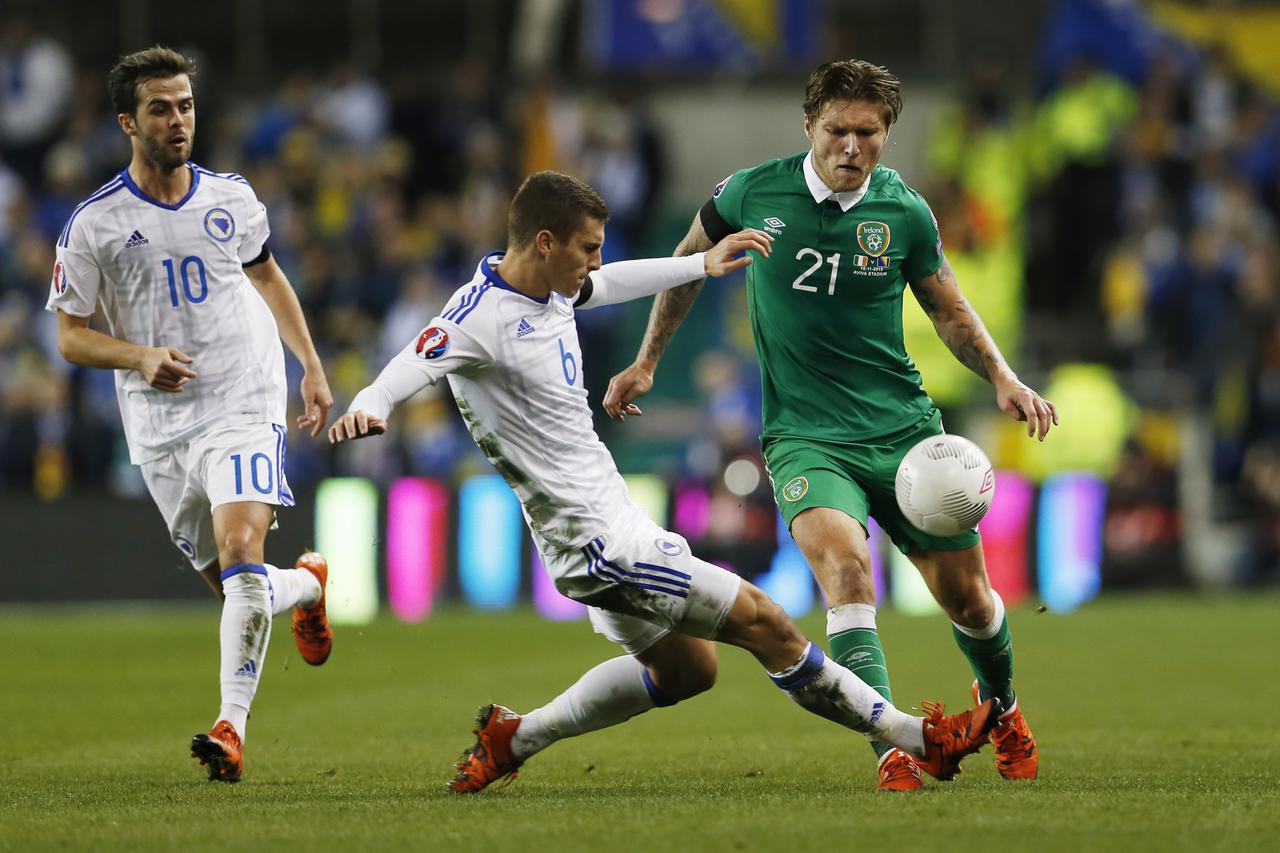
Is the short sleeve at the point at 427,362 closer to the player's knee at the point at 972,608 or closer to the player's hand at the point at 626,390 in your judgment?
the player's hand at the point at 626,390

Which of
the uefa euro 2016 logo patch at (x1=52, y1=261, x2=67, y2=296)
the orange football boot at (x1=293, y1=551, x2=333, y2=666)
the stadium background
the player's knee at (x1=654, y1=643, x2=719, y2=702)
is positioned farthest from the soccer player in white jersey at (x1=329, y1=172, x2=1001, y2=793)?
the stadium background

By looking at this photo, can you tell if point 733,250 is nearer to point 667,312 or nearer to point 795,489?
point 667,312

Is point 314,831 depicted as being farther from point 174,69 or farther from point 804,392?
point 174,69

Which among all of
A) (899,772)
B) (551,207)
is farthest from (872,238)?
(899,772)

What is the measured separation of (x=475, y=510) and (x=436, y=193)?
5.43 m

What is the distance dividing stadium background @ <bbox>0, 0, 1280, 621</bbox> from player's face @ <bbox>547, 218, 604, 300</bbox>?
9984 mm

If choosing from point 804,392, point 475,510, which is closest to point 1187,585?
point 475,510

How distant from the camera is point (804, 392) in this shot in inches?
288

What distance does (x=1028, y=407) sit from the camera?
6.96 metres

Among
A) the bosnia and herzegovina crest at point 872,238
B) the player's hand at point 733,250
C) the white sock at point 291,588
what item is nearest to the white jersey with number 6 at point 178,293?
the white sock at point 291,588

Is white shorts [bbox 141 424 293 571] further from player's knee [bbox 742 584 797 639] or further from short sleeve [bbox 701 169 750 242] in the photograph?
player's knee [bbox 742 584 797 639]

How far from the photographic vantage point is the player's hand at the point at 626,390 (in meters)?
7.08

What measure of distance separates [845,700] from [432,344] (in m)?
1.83

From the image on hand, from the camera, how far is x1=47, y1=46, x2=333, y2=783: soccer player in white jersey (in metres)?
7.34
